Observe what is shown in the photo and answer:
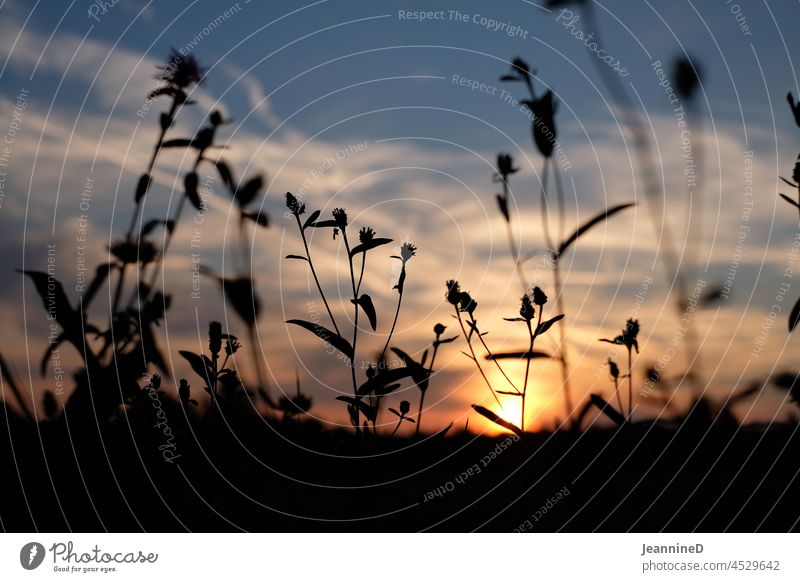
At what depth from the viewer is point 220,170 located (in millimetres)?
2990

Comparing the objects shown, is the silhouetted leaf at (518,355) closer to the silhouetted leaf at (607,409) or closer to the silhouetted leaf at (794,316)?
the silhouetted leaf at (607,409)

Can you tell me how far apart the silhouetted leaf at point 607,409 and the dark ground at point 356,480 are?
0.06m

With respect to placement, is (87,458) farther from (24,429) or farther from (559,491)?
(559,491)

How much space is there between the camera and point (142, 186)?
2990mm

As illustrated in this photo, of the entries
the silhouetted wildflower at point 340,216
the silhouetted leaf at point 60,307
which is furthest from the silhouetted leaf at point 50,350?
Result: the silhouetted wildflower at point 340,216

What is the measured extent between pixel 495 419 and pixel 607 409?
1.26 feet

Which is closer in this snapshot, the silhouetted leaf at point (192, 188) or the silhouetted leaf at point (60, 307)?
the silhouetted leaf at point (60, 307)

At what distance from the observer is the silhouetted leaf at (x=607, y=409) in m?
2.70

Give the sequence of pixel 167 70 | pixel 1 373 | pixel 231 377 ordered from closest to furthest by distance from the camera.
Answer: pixel 1 373 < pixel 231 377 < pixel 167 70

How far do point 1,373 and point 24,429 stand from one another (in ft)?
0.73

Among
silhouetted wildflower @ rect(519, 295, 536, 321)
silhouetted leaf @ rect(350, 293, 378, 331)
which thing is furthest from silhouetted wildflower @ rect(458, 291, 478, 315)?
silhouetted leaf @ rect(350, 293, 378, 331)

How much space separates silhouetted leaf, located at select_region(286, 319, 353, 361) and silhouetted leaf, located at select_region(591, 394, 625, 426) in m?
0.85

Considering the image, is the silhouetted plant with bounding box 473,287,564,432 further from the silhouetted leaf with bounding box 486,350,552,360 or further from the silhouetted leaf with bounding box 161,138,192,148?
the silhouetted leaf with bounding box 161,138,192,148
